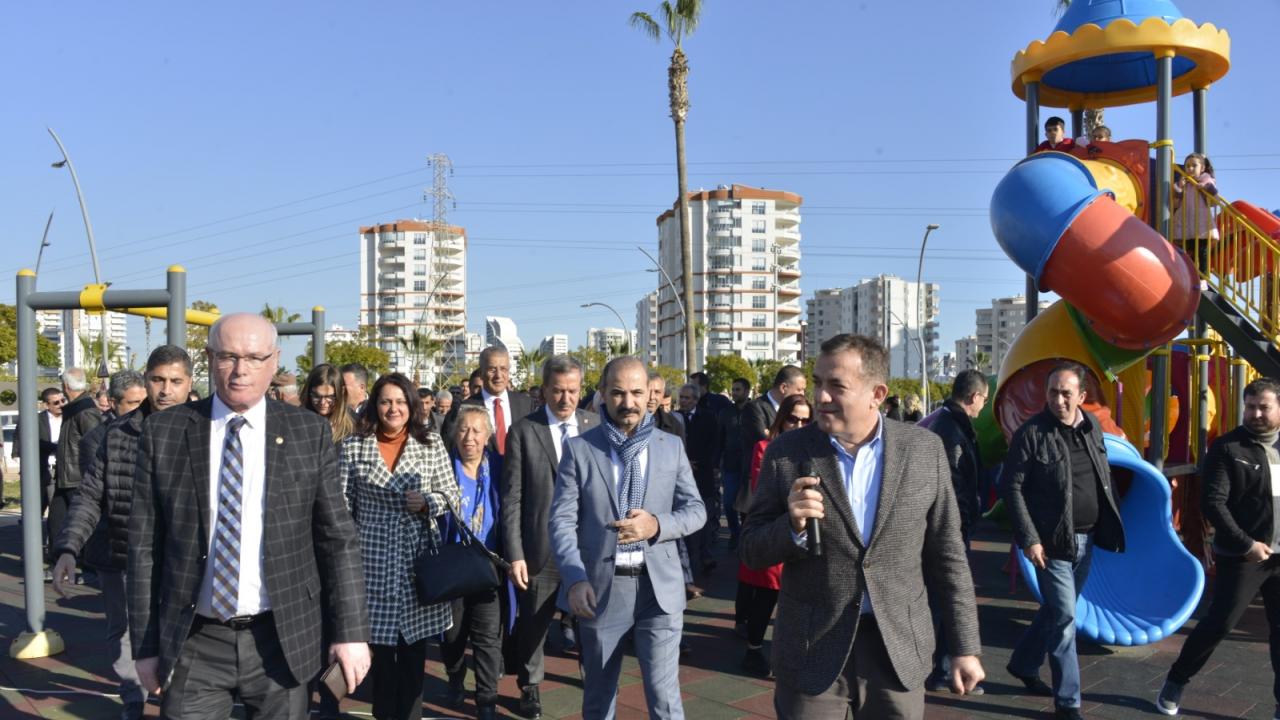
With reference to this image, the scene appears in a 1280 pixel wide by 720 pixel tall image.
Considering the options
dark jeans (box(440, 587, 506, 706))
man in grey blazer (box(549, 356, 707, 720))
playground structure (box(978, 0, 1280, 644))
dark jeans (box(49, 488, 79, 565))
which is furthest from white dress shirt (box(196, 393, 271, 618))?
dark jeans (box(49, 488, 79, 565))

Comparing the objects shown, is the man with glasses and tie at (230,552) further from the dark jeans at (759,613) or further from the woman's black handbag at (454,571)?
the dark jeans at (759,613)

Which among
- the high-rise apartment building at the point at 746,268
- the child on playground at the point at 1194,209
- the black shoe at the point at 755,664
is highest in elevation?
the high-rise apartment building at the point at 746,268

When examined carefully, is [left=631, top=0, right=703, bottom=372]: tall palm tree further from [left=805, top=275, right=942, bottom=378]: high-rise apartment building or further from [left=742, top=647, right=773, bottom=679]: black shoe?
[left=805, top=275, right=942, bottom=378]: high-rise apartment building

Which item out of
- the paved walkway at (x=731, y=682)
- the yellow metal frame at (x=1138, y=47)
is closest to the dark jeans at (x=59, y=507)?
the paved walkway at (x=731, y=682)

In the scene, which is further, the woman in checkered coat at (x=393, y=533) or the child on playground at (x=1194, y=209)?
the child on playground at (x=1194, y=209)

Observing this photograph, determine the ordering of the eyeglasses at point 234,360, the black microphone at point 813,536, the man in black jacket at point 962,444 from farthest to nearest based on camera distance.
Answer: the man in black jacket at point 962,444, the eyeglasses at point 234,360, the black microphone at point 813,536

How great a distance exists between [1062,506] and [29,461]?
257 inches

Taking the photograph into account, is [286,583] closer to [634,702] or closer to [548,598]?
[548,598]

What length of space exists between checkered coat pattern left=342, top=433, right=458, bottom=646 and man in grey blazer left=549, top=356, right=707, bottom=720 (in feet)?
3.38

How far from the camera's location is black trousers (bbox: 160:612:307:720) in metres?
3.36

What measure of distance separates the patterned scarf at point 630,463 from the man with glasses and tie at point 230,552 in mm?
1260

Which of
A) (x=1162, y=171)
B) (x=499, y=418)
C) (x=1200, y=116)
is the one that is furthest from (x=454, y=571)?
(x=1200, y=116)

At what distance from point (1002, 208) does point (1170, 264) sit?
1.35 metres

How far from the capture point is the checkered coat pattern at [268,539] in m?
3.35
